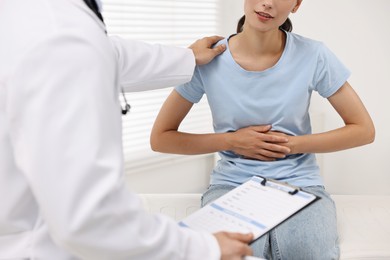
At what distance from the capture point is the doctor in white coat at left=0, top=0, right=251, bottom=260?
2.27ft

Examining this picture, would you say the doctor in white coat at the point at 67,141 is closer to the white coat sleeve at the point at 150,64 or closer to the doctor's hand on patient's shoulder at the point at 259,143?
the white coat sleeve at the point at 150,64

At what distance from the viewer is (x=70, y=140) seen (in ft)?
2.29

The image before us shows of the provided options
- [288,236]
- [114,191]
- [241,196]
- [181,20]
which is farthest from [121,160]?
[181,20]

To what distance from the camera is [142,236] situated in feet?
2.55

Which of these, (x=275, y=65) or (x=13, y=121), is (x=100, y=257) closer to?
(x=13, y=121)

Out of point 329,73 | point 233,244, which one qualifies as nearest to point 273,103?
point 329,73

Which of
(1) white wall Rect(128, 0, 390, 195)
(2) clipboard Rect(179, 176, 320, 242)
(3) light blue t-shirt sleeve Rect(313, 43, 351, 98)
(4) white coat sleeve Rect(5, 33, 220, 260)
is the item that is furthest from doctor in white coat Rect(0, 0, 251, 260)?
(1) white wall Rect(128, 0, 390, 195)

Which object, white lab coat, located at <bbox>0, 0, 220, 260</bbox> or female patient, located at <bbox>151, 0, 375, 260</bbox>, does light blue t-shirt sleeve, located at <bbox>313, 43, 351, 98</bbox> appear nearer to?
female patient, located at <bbox>151, 0, 375, 260</bbox>

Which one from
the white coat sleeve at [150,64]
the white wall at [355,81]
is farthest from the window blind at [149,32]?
the white coat sleeve at [150,64]

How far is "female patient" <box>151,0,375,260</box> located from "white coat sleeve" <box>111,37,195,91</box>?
193 millimetres

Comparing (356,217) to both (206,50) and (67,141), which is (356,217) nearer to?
(206,50)

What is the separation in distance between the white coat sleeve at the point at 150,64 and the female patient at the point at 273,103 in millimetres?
193

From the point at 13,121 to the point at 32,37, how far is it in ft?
0.39

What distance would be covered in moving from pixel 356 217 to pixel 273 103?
1.53 ft
